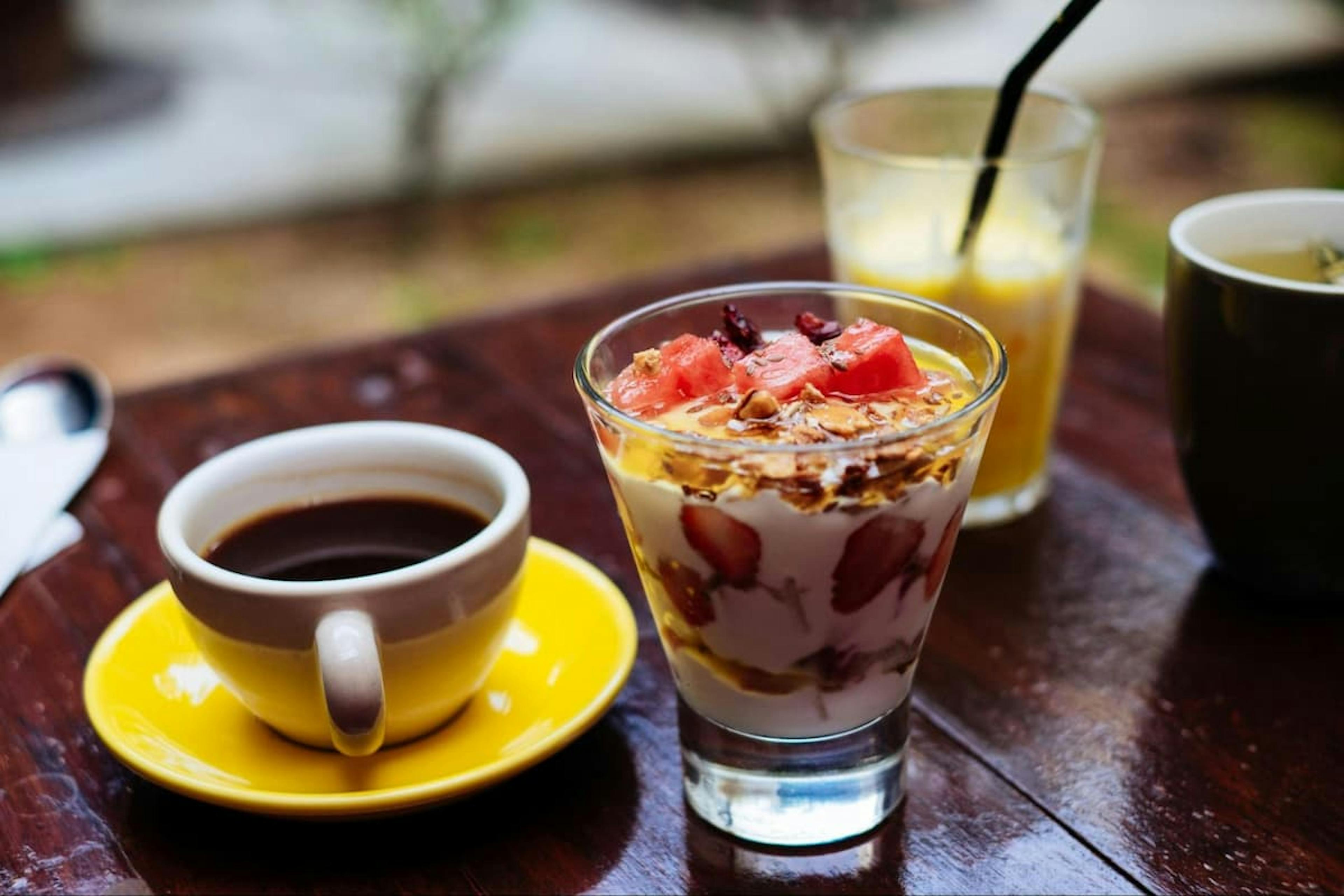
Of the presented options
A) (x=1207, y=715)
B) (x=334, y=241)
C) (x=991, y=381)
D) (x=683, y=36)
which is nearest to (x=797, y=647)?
(x=991, y=381)

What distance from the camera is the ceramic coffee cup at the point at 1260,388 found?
85 cm

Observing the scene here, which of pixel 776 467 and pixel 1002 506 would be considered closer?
pixel 776 467

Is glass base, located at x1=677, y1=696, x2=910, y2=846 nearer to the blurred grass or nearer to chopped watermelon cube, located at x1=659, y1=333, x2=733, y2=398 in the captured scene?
chopped watermelon cube, located at x1=659, y1=333, x2=733, y2=398

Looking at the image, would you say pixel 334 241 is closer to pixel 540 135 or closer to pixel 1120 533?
pixel 540 135

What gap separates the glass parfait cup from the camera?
62 centimetres

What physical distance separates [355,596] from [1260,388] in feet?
1.75

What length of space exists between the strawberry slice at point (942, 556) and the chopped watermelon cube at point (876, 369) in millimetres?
68

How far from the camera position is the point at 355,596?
0.68 metres

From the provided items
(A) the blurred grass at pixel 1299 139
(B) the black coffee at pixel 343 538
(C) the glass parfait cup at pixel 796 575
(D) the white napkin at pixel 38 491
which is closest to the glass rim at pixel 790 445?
(C) the glass parfait cup at pixel 796 575

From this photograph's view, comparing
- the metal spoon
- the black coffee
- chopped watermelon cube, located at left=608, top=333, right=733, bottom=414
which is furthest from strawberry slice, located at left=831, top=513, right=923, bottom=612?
the metal spoon

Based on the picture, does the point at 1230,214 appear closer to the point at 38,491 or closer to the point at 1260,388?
the point at 1260,388

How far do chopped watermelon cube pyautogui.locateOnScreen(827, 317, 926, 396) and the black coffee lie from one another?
21 cm

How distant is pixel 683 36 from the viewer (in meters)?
3.75

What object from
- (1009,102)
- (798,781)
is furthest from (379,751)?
(1009,102)
